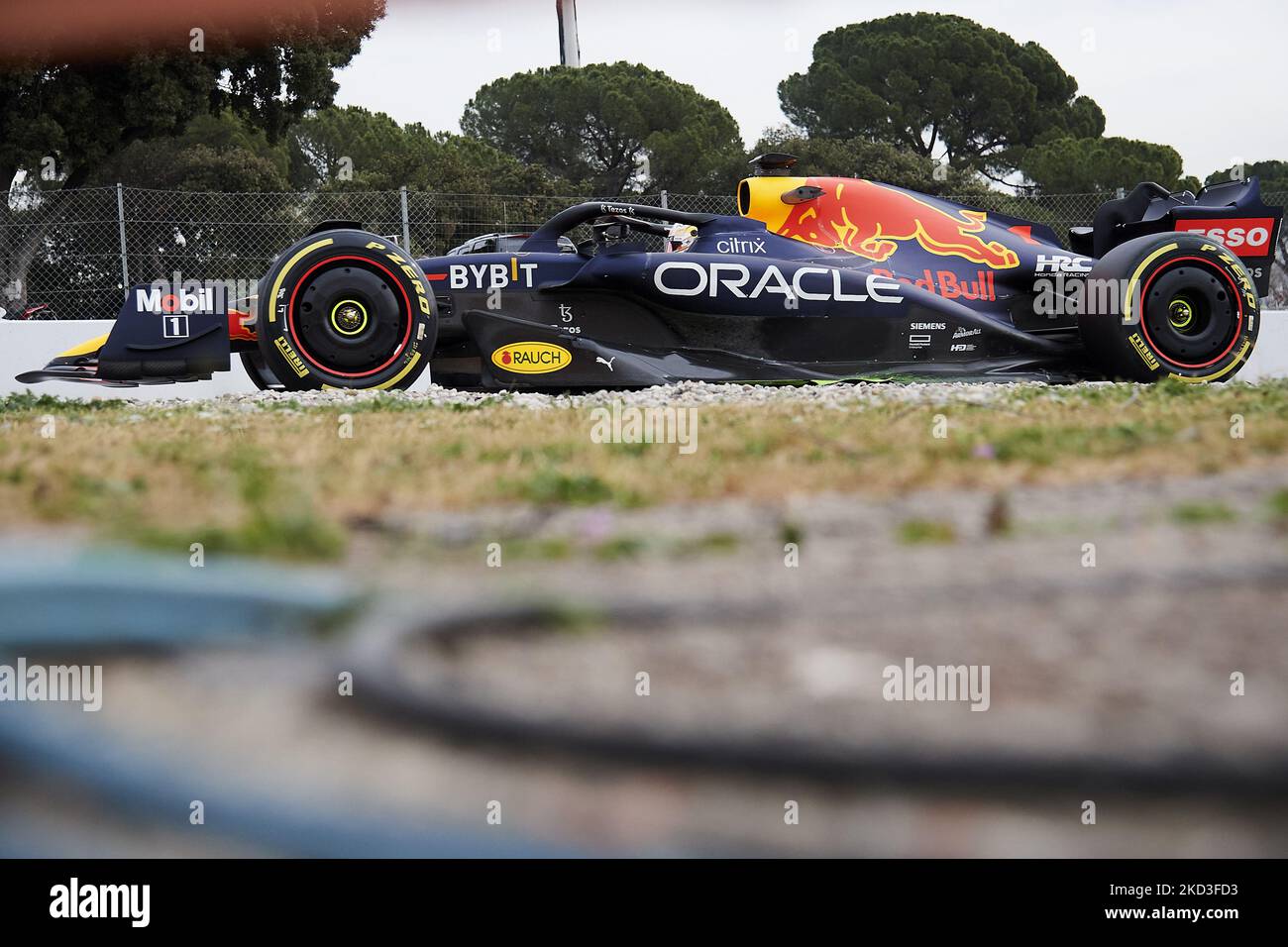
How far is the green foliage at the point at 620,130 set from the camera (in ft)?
91.9

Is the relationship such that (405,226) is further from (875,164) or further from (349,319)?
(875,164)

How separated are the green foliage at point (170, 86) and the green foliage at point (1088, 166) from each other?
1596 cm

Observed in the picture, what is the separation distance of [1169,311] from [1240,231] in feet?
4.57

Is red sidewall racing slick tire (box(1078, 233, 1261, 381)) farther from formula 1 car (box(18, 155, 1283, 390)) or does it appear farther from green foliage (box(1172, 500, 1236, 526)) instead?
green foliage (box(1172, 500, 1236, 526))

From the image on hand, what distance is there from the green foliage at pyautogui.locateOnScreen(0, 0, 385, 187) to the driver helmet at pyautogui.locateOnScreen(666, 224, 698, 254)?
15.7 meters

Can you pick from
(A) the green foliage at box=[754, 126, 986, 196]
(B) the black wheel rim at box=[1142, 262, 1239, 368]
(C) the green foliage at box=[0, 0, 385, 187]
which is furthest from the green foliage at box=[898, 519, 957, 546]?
(A) the green foliage at box=[754, 126, 986, 196]

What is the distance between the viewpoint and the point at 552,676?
1.51 meters

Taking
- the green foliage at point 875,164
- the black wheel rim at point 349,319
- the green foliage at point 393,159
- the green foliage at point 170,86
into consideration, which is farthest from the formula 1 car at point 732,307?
the green foliage at point 875,164

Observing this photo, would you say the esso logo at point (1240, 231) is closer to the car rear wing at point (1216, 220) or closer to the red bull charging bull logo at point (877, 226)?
the car rear wing at point (1216, 220)

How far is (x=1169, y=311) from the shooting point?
21.9 feet

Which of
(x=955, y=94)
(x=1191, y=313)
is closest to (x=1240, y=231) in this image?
(x=1191, y=313)
